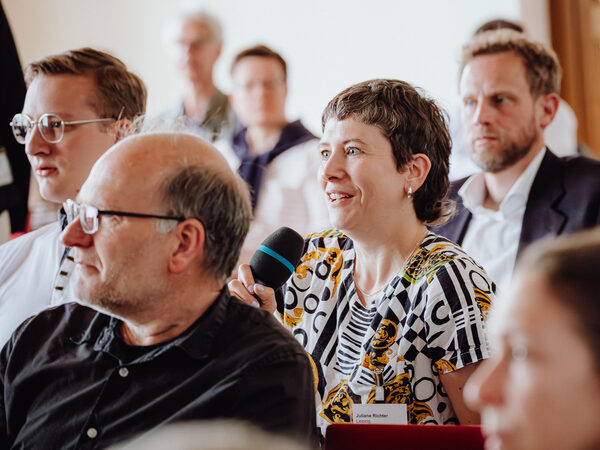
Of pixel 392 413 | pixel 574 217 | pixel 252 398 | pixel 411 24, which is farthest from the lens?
pixel 411 24

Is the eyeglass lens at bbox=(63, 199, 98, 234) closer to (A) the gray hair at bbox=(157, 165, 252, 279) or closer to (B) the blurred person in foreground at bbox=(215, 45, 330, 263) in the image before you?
(A) the gray hair at bbox=(157, 165, 252, 279)

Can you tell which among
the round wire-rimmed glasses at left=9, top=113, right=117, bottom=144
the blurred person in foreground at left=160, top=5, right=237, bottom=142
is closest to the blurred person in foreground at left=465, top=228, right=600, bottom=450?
the round wire-rimmed glasses at left=9, top=113, right=117, bottom=144

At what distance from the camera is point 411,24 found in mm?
5457

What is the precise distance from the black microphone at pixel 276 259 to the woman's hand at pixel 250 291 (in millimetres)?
16

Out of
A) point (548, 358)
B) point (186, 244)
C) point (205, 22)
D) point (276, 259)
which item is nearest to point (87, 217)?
point (186, 244)

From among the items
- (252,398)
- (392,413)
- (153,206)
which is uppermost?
Result: (153,206)

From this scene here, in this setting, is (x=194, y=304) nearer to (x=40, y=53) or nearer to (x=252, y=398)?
(x=252, y=398)

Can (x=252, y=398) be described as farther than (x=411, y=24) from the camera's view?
No

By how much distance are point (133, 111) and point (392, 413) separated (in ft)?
4.21

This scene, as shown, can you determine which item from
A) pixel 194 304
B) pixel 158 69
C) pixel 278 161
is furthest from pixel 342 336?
pixel 158 69

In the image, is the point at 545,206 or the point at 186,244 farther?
the point at 545,206

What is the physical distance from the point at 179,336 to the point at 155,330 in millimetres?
61

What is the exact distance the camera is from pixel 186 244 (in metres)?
1.41

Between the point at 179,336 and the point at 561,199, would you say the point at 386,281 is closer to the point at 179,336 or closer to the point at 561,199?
the point at 179,336
